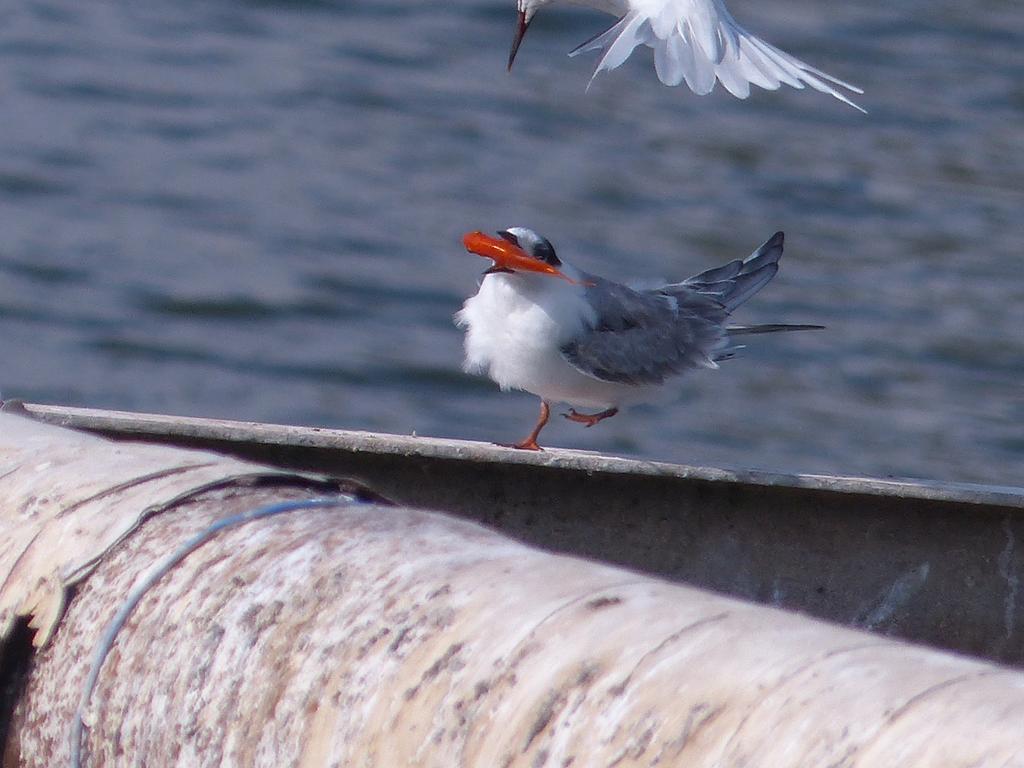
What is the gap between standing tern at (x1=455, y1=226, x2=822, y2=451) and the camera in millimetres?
4285

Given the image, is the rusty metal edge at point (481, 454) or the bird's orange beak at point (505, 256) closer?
the rusty metal edge at point (481, 454)

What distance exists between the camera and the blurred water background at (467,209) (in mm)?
10680

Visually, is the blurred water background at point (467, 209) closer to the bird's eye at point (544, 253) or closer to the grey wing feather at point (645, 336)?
the grey wing feather at point (645, 336)

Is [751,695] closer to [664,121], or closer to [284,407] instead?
[284,407]

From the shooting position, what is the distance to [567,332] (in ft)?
14.2

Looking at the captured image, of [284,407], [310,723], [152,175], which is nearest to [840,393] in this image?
[284,407]

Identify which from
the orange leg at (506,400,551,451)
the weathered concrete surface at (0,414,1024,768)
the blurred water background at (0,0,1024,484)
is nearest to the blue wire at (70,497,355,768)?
the weathered concrete surface at (0,414,1024,768)

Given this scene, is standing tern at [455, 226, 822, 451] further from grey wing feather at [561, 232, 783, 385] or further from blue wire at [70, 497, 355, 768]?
blue wire at [70, 497, 355, 768]

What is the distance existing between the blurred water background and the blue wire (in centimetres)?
683

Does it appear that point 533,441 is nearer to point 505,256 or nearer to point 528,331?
point 528,331

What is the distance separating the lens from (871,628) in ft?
12.2

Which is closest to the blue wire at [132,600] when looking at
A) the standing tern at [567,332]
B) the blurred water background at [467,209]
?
the standing tern at [567,332]

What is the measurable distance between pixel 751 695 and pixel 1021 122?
1199 cm

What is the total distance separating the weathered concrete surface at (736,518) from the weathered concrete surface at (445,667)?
0.97m
